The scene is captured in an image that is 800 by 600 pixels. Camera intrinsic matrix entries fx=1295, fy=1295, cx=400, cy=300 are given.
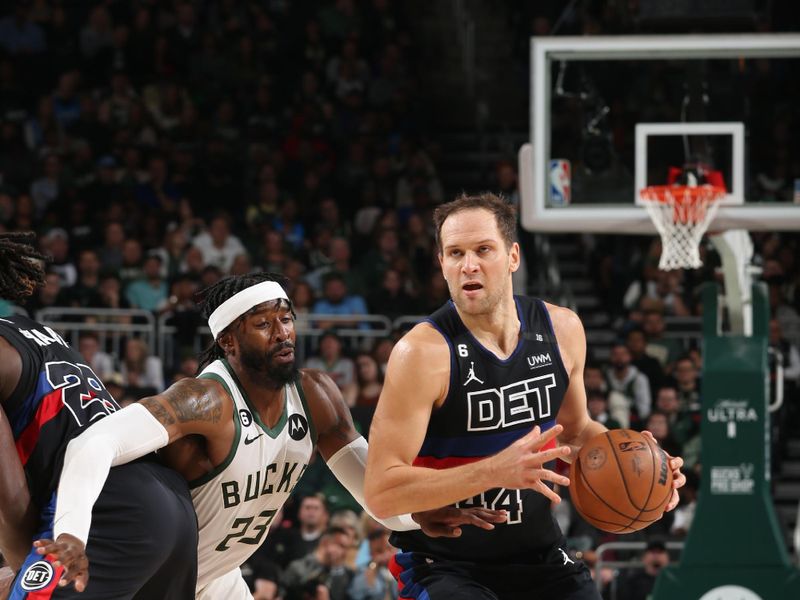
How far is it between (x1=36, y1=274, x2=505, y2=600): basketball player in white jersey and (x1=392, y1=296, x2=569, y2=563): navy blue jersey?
14cm

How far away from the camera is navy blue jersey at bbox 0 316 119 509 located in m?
4.18

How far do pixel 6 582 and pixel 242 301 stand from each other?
126 centimetres

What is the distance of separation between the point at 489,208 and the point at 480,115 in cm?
1074

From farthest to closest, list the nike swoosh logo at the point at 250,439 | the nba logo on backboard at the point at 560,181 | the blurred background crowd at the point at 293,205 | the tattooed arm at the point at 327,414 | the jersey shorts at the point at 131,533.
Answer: the blurred background crowd at the point at 293,205, the nba logo on backboard at the point at 560,181, the tattooed arm at the point at 327,414, the nike swoosh logo at the point at 250,439, the jersey shorts at the point at 131,533

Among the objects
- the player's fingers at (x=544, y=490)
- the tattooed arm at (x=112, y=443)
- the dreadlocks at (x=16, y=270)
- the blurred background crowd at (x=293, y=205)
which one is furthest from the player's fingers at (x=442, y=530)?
the blurred background crowd at (x=293, y=205)

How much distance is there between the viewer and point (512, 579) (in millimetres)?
4344

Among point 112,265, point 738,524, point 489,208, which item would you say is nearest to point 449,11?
point 112,265

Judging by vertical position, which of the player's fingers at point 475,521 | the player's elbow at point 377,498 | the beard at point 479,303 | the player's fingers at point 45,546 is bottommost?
the player's fingers at point 475,521

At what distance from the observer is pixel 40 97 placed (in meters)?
14.2

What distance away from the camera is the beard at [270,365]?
461 centimetres

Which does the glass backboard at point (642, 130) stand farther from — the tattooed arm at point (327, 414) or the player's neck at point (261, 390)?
the player's neck at point (261, 390)

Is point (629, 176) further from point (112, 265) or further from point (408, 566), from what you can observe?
point (112, 265)

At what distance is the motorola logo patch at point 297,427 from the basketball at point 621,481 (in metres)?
1.01

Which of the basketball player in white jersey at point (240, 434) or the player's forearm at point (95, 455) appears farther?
the basketball player in white jersey at point (240, 434)
